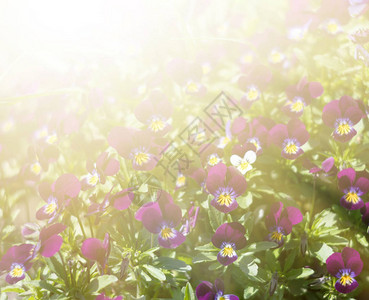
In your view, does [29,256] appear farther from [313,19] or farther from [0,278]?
[313,19]

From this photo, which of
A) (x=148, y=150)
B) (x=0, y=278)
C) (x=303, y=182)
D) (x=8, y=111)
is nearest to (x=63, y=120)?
(x=148, y=150)

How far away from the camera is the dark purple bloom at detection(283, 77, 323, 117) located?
2121mm

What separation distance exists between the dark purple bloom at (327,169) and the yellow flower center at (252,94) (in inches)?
27.1

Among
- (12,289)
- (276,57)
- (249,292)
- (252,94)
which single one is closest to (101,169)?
(12,289)

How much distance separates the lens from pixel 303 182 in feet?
6.91

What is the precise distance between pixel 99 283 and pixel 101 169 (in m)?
0.49

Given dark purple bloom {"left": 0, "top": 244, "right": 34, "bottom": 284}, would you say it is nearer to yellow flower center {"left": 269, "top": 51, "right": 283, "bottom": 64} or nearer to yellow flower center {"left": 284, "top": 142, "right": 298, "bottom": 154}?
yellow flower center {"left": 284, "top": 142, "right": 298, "bottom": 154}

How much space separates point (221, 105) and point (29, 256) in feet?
4.39

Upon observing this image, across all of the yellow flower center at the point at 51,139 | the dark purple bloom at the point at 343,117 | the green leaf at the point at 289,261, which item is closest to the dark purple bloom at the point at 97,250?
the green leaf at the point at 289,261

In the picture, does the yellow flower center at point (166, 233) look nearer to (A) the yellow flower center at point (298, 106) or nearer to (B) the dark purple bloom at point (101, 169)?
(B) the dark purple bloom at point (101, 169)

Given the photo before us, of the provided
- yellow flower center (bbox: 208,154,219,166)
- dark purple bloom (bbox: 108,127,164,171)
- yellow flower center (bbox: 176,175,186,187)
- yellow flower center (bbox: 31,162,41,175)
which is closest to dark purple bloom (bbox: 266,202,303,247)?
yellow flower center (bbox: 208,154,219,166)

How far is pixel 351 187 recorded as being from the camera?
5.86 feet

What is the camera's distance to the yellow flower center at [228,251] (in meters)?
1.65

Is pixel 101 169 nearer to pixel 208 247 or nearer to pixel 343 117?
pixel 208 247
